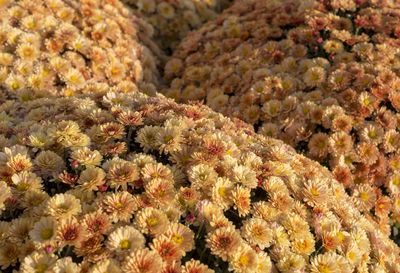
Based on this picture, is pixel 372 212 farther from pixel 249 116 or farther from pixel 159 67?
pixel 159 67

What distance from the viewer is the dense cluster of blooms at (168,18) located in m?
6.51

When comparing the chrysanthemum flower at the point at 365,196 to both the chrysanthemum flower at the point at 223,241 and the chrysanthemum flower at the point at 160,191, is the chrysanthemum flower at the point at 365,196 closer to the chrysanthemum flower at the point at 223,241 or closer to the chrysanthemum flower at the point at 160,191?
the chrysanthemum flower at the point at 223,241

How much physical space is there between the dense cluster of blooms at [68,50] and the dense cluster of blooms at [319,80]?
632 millimetres

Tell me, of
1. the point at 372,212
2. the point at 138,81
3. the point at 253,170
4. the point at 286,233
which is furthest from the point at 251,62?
the point at 286,233

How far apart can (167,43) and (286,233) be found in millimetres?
5041

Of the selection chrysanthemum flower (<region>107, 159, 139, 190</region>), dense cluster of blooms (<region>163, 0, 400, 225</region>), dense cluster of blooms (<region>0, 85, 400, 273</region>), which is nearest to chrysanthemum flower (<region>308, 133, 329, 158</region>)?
dense cluster of blooms (<region>163, 0, 400, 225</region>)

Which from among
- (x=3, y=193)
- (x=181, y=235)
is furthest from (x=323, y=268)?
(x=3, y=193)

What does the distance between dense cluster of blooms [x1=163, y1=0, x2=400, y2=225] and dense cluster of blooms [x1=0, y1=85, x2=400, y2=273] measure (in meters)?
1.05

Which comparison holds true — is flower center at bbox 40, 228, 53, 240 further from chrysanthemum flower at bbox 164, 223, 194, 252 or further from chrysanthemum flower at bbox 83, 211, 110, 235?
chrysanthemum flower at bbox 164, 223, 194, 252

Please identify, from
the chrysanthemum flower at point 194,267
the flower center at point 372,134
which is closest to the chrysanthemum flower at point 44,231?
the chrysanthemum flower at point 194,267

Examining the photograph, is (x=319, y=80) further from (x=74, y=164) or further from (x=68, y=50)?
(x=74, y=164)

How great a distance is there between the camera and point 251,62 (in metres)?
4.74

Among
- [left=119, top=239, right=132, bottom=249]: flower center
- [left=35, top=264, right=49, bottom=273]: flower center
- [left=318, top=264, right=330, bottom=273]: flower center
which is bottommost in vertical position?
[left=318, top=264, right=330, bottom=273]: flower center

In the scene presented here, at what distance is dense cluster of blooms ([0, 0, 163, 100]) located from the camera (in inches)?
162
